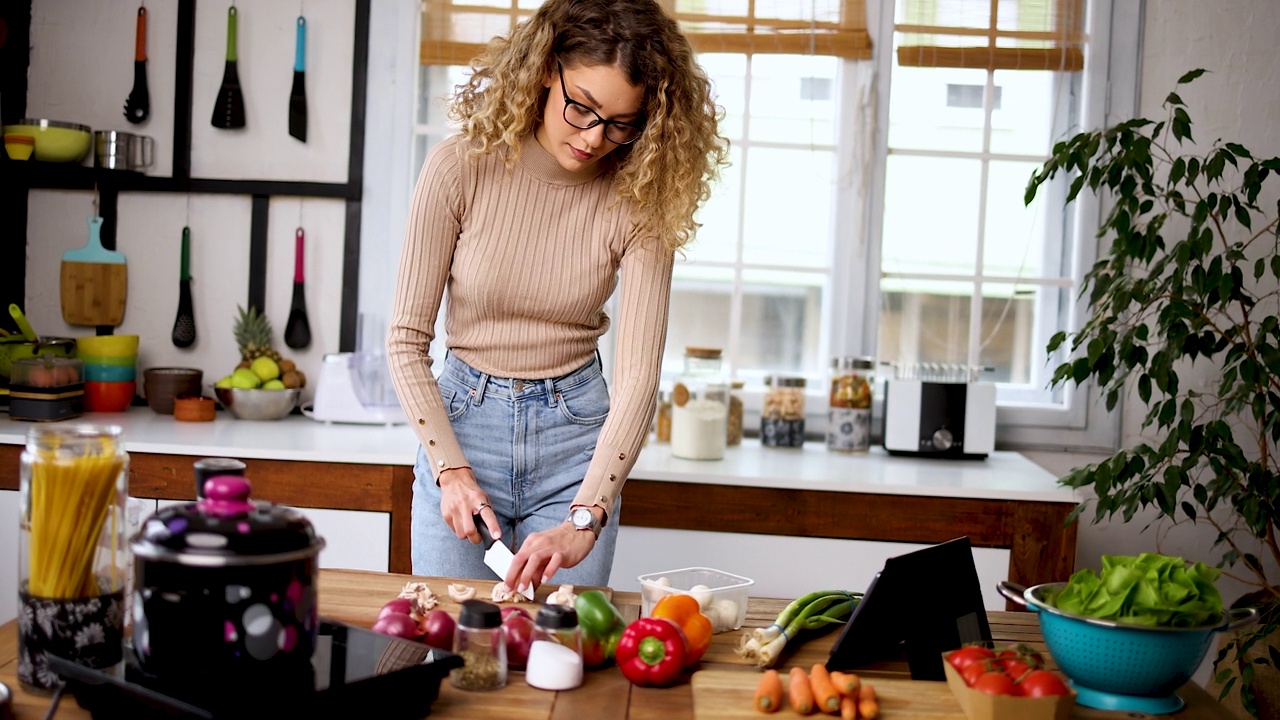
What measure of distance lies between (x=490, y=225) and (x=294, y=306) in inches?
61.5

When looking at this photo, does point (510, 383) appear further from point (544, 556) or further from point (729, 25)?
point (729, 25)

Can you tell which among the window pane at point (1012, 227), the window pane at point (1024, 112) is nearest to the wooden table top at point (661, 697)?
the window pane at point (1012, 227)

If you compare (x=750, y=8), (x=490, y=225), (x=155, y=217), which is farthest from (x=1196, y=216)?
(x=155, y=217)

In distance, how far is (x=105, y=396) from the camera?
3.19 metres

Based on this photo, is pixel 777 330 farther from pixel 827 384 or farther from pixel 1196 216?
pixel 1196 216

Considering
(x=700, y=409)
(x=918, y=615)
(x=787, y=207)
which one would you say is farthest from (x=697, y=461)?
(x=918, y=615)

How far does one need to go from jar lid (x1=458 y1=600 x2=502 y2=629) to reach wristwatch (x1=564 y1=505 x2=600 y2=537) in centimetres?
49

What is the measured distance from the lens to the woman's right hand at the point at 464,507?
6.02 ft

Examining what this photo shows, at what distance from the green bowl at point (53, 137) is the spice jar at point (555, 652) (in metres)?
2.56

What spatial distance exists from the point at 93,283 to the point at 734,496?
1999mm

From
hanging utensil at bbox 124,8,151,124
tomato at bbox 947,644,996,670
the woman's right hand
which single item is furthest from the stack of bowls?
tomato at bbox 947,644,996,670

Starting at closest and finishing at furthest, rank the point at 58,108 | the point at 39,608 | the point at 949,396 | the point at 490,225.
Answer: the point at 39,608
the point at 490,225
the point at 949,396
the point at 58,108

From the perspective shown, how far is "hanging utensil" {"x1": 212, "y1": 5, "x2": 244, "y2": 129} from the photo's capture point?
3.30 m

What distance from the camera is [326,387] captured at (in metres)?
3.21
